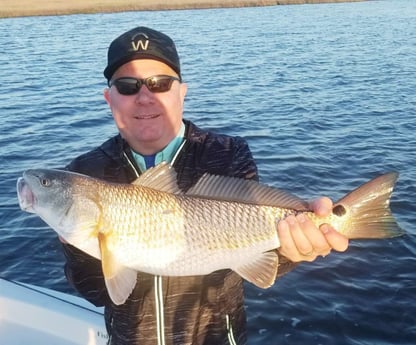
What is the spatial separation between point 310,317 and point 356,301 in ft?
2.56

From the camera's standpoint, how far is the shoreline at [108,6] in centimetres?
5228

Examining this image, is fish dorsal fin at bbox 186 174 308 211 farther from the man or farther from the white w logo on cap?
the white w logo on cap

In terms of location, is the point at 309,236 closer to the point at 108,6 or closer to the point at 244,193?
the point at 244,193

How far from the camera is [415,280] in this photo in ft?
26.2

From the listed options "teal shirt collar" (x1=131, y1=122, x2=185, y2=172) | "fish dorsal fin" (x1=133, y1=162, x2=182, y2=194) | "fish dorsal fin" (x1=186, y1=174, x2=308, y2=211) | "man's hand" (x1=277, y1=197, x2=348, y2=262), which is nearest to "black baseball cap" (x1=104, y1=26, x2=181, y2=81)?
"teal shirt collar" (x1=131, y1=122, x2=185, y2=172)

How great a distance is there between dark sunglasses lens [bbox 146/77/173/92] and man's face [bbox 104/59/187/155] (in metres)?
0.03

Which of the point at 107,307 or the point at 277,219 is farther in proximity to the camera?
the point at 107,307

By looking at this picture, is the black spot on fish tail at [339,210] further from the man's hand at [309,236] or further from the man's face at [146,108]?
the man's face at [146,108]

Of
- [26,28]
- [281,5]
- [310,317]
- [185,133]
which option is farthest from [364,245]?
[281,5]

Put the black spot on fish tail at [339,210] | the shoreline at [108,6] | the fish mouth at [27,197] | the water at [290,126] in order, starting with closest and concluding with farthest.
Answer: the black spot on fish tail at [339,210], the fish mouth at [27,197], the water at [290,126], the shoreline at [108,6]

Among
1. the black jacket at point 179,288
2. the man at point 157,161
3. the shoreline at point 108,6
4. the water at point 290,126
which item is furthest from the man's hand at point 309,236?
the shoreline at point 108,6

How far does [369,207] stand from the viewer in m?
3.20

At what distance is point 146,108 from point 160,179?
22.1 inches

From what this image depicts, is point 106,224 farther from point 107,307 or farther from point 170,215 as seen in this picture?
point 107,307
